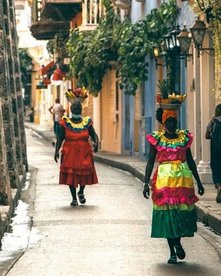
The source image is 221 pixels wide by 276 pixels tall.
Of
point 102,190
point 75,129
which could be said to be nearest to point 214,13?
point 75,129

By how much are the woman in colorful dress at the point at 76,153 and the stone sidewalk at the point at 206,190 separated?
1924 mm

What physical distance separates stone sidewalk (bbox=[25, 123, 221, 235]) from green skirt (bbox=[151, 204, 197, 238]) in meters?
3.03

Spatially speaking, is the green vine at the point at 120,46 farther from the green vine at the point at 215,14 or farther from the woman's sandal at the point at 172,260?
the woman's sandal at the point at 172,260

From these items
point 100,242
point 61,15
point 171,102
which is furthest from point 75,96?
point 61,15

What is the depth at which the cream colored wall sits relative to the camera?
127ft

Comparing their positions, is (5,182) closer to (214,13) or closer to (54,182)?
(214,13)

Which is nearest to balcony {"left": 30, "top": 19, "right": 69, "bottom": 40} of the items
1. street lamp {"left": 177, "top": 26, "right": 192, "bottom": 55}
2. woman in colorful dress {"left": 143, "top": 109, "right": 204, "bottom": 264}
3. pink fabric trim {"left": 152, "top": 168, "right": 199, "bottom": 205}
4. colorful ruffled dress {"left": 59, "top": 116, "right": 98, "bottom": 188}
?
street lamp {"left": 177, "top": 26, "right": 192, "bottom": 55}

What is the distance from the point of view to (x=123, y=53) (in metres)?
31.5

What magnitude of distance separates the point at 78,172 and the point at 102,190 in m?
3.10

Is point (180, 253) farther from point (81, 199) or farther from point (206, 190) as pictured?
point (206, 190)

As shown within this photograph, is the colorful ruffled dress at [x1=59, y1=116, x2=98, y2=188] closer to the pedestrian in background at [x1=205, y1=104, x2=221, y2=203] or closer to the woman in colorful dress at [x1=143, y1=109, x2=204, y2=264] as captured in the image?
the pedestrian in background at [x1=205, y1=104, x2=221, y2=203]

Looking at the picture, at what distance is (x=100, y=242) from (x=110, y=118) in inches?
1020

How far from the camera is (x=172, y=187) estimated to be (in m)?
12.8

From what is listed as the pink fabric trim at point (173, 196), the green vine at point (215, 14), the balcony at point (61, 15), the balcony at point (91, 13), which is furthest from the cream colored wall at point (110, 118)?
the pink fabric trim at point (173, 196)
